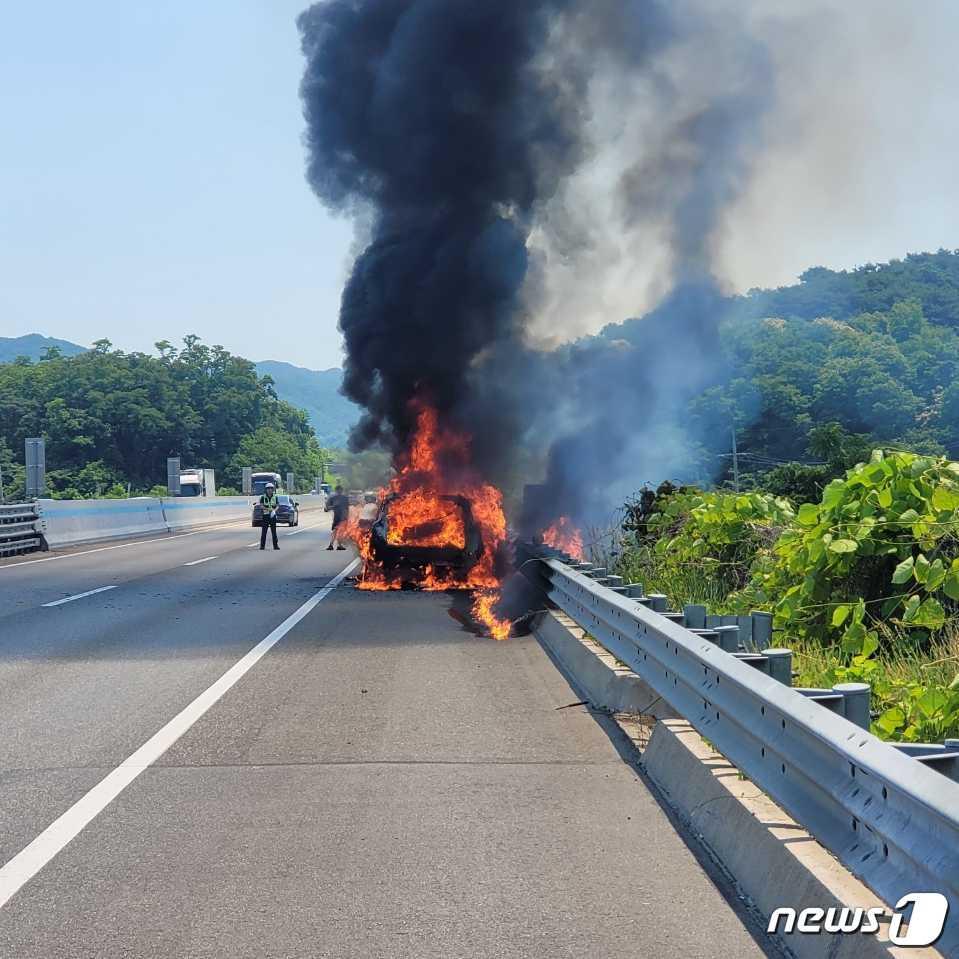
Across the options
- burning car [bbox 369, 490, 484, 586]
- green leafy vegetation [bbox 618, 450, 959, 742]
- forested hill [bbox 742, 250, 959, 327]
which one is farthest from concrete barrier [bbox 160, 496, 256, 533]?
forested hill [bbox 742, 250, 959, 327]

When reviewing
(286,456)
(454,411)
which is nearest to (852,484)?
(454,411)

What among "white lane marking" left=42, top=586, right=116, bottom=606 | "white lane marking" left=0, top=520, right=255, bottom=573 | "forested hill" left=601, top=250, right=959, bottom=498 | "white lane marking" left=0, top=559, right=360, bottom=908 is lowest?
"white lane marking" left=0, top=520, right=255, bottom=573

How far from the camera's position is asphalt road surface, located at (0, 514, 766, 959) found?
432 cm

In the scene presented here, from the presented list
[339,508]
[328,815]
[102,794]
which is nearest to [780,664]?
[328,815]

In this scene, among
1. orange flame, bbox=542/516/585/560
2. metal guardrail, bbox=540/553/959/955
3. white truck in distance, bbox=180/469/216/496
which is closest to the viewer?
metal guardrail, bbox=540/553/959/955

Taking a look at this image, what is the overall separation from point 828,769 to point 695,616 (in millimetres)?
2978

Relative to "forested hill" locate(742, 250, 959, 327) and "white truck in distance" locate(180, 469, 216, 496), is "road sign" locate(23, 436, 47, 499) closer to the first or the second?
"white truck in distance" locate(180, 469, 216, 496)

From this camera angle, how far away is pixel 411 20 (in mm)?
28766

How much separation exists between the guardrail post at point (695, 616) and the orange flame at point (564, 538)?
432 inches

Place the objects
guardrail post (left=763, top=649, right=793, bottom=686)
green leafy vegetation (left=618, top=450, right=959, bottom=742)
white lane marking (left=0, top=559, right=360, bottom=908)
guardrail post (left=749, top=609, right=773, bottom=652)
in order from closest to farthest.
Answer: white lane marking (left=0, top=559, right=360, bottom=908)
guardrail post (left=763, top=649, right=793, bottom=686)
guardrail post (left=749, top=609, right=773, bottom=652)
green leafy vegetation (left=618, top=450, right=959, bottom=742)

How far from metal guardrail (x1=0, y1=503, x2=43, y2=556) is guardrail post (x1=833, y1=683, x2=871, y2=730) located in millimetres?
27395

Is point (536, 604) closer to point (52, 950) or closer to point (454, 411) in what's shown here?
point (52, 950)

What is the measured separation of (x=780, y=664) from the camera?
5.31 metres

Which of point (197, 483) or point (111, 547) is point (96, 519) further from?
point (197, 483)
